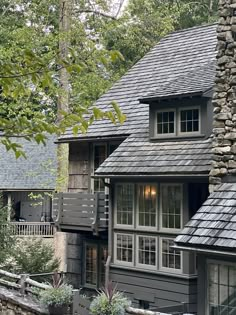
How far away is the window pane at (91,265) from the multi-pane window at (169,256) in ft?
12.4

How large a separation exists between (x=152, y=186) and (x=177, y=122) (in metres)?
1.55

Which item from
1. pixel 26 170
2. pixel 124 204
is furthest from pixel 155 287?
pixel 26 170

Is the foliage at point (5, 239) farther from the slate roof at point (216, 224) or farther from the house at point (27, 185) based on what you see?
the house at point (27, 185)

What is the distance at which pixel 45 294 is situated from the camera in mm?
11516

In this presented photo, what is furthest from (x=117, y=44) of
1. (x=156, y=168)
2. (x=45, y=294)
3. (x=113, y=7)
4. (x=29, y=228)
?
(x=45, y=294)

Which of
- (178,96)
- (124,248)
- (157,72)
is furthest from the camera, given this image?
(157,72)

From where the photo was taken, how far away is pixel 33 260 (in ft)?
52.2

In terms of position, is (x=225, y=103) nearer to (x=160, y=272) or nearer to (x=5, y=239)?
(x=160, y=272)

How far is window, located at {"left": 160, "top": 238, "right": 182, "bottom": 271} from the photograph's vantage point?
12.6 m

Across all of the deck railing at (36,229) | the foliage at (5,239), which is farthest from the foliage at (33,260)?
the deck railing at (36,229)

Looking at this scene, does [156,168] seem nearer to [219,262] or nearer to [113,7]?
[219,262]

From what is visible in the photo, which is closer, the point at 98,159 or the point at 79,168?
the point at 98,159

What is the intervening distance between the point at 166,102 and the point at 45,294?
502 cm

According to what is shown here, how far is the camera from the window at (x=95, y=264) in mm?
16047
